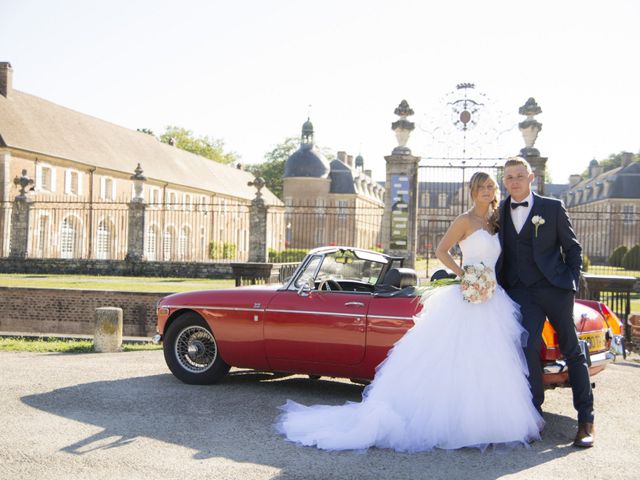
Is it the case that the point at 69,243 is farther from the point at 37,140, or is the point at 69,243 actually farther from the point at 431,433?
the point at 431,433

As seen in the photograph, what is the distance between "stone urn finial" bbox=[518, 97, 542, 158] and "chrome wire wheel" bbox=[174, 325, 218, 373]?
13650 millimetres

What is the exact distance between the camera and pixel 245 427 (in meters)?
5.34

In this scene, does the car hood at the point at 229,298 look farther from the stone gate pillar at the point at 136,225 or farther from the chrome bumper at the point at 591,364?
the stone gate pillar at the point at 136,225

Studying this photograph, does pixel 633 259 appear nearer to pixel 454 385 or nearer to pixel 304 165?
pixel 454 385

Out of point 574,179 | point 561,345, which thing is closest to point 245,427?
point 561,345

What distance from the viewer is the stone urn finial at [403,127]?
18.2 m

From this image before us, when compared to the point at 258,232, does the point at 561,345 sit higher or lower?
lower

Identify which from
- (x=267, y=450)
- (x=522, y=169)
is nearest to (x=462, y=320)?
(x=522, y=169)

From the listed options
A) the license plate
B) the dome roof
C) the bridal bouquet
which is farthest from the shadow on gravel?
the dome roof

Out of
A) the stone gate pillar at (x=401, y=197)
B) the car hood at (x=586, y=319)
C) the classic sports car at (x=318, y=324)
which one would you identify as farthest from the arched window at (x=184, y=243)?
the car hood at (x=586, y=319)

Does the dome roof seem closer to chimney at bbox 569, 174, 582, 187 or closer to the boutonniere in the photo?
chimney at bbox 569, 174, 582, 187

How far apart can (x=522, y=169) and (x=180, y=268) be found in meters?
18.7

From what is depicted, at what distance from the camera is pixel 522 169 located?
5.32 m

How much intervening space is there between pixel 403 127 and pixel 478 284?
44.7ft
